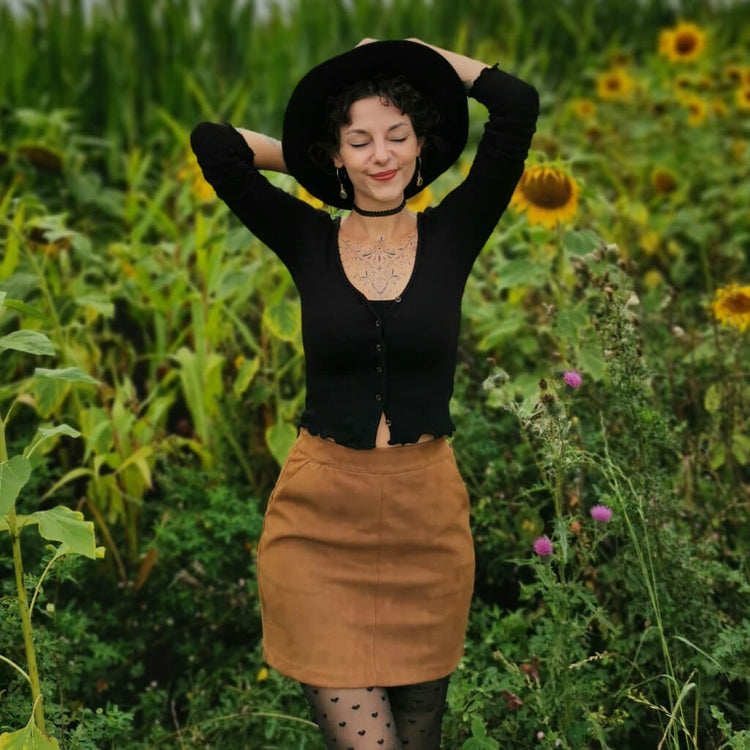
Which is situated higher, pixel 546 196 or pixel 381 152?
pixel 381 152

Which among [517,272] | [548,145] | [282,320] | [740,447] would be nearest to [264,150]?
[282,320]

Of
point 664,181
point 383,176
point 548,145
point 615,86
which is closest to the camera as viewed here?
point 383,176

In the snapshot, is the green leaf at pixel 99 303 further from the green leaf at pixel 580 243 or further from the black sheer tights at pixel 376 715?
the black sheer tights at pixel 376 715

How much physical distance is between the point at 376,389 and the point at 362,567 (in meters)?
0.29

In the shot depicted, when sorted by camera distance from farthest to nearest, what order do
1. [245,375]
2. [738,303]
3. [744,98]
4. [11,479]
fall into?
[744,98] < [245,375] < [738,303] < [11,479]

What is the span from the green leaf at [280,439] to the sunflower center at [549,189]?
83 centimetres

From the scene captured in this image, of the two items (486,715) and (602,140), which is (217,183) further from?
(602,140)

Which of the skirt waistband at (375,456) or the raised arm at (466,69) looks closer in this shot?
the skirt waistband at (375,456)

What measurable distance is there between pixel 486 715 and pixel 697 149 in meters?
3.18

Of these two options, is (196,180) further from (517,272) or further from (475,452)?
(475,452)

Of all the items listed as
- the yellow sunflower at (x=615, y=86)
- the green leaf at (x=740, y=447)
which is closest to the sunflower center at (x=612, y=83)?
the yellow sunflower at (x=615, y=86)

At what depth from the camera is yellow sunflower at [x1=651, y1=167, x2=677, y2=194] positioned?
4457 mm

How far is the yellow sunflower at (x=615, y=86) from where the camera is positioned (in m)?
5.64

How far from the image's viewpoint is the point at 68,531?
72.5 inches
